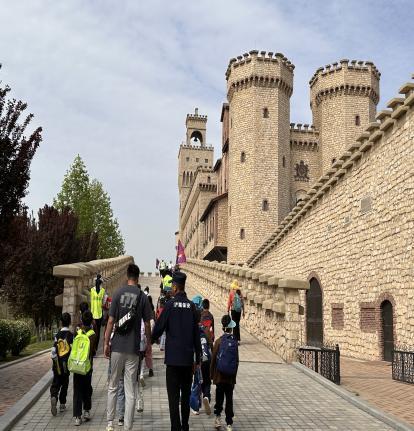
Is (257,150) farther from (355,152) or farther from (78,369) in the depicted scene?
(78,369)

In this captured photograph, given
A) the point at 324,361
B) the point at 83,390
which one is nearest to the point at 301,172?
the point at 324,361

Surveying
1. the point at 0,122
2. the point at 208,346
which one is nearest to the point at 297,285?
the point at 208,346

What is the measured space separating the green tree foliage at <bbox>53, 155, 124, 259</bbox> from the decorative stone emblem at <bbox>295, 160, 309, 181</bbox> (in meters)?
16.8

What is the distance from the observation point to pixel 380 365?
15.5 meters

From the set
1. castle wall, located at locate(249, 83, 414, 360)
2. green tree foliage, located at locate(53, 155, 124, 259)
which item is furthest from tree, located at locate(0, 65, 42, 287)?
green tree foliage, located at locate(53, 155, 124, 259)

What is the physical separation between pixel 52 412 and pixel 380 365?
11.5 metres

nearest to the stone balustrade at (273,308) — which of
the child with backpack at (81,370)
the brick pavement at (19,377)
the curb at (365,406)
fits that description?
the curb at (365,406)

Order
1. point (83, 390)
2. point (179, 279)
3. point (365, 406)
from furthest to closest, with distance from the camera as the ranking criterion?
point (365, 406) < point (83, 390) < point (179, 279)

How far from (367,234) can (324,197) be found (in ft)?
14.2

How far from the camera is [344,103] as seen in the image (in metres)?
42.4

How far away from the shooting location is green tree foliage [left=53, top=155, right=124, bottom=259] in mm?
39156

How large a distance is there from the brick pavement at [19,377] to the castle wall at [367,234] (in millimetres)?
10081

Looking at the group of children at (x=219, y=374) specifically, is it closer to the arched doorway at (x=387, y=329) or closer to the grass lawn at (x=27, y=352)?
the grass lawn at (x=27, y=352)

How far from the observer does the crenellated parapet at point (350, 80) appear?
42188 mm
